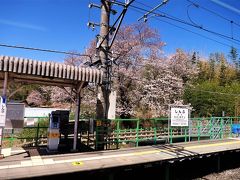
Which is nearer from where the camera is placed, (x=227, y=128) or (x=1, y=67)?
(x=1, y=67)

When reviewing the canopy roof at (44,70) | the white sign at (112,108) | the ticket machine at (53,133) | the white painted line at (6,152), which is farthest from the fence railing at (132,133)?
the canopy roof at (44,70)

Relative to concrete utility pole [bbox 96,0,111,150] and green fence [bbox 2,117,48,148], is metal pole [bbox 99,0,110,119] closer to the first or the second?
concrete utility pole [bbox 96,0,111,150]

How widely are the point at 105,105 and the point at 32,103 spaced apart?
24124 mm

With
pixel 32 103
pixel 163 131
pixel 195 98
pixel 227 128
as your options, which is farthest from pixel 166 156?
pixel 32 103

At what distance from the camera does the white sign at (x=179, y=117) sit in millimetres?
9906

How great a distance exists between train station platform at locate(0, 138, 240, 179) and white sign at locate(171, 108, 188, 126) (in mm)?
1208

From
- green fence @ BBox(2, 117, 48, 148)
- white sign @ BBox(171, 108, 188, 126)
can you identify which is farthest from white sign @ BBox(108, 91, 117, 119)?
white sign @ BBox(171, 108, 188, 126)

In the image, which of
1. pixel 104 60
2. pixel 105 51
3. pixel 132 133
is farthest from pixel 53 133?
pixel 132 133

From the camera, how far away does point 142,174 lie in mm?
8312

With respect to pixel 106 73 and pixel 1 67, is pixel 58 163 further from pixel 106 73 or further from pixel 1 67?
pixel 106 73

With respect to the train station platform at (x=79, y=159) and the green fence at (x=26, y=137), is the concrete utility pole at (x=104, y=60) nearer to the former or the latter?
the train station platform at (x=79, y=159)

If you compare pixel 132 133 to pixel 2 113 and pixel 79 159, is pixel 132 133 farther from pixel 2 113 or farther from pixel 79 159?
pixel 2 113

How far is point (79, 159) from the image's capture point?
665 cm

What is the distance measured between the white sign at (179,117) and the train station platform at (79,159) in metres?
1.21
